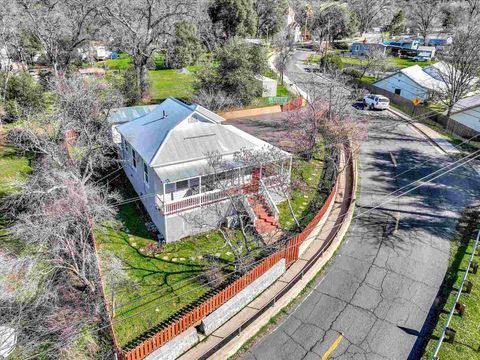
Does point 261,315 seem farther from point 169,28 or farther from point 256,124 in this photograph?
point 169,28

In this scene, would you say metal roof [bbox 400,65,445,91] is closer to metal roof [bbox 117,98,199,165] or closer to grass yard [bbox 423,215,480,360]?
grass yard [bbox 423,215,480,360]

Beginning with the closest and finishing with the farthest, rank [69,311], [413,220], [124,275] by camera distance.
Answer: [69,311] < [124,275] < [413,220]

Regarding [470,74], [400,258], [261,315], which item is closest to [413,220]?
[400,258]

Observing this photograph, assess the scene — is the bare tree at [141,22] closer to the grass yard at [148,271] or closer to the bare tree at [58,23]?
the bare tree at [58,23]

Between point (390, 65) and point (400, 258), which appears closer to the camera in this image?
point (400, 258)

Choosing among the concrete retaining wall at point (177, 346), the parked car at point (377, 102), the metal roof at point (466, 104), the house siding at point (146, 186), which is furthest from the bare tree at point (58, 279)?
the metal roof at point (466, 104)
